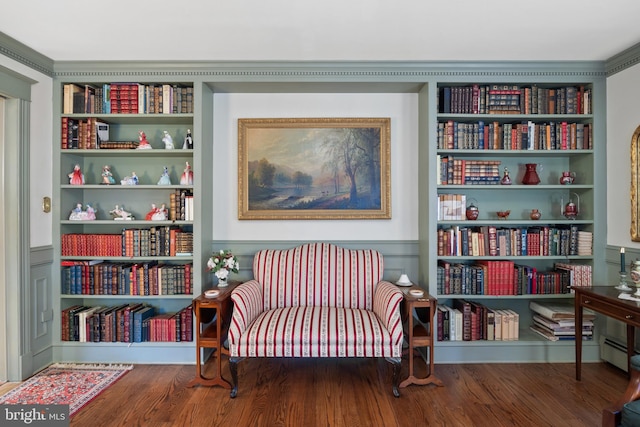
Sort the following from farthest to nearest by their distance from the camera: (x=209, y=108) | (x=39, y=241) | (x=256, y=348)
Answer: (x=209, y=108) < (x=39, y=241) < (x=256, y=348)

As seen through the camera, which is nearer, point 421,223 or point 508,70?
point 508,70

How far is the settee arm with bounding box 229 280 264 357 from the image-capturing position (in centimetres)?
279

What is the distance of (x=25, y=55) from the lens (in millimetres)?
3119

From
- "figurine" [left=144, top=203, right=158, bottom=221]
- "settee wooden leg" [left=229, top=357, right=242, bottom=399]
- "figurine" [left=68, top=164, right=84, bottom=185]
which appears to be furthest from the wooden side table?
"figurine" [left=68, top=164, right=84, bottom=185]

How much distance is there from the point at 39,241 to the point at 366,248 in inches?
123

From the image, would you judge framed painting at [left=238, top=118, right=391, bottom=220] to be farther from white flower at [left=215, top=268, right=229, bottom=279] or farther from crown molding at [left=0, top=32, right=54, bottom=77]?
crown molding at [left=0, top=32, right=54, bottom=77]

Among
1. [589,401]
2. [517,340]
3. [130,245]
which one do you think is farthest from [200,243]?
[589,401]

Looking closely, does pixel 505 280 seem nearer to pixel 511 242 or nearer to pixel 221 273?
pixel 511 242

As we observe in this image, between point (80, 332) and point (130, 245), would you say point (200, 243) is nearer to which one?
point (130, 245)

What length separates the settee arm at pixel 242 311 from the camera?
2.79 metres

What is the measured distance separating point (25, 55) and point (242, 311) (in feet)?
9.47

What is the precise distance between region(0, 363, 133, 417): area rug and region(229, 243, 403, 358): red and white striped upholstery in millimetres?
1248

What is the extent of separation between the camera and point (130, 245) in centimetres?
350

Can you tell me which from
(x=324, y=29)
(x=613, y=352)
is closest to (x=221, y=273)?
(x=324, y=29)
